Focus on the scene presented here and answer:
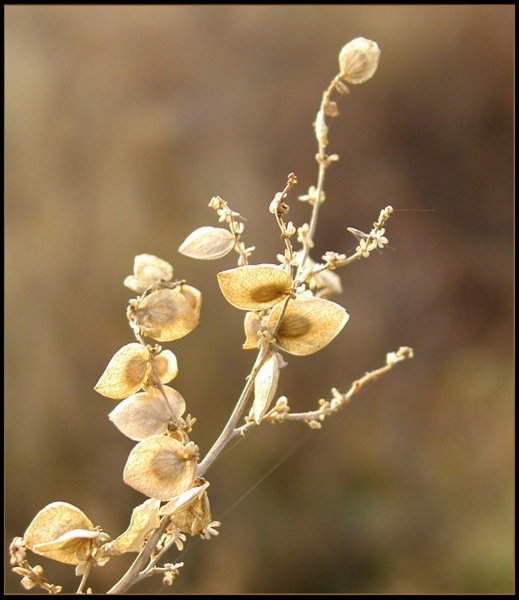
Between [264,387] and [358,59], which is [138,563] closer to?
[264,387]

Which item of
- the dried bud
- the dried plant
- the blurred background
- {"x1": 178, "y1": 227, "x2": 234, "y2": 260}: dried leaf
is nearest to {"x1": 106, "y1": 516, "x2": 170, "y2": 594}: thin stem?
the dried plant

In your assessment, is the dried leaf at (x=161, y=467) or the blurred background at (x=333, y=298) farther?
the blurred background at (x=333, y=298)

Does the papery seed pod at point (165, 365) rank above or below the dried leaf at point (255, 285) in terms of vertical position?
below

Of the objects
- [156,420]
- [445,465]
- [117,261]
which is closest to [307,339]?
[156,420]

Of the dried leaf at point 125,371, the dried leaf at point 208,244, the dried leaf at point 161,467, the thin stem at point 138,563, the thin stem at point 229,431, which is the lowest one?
the thin stem at point 138,563

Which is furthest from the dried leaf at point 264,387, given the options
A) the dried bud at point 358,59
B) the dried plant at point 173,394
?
the dried bud at point 358,59

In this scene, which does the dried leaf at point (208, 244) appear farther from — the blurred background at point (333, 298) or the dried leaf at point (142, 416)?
the blurred background at point (333, 298)

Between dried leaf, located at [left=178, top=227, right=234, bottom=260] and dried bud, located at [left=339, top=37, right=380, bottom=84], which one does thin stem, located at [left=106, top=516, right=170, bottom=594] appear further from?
dried bud, located at [left=339, top=37, right=380, bottom=84]
